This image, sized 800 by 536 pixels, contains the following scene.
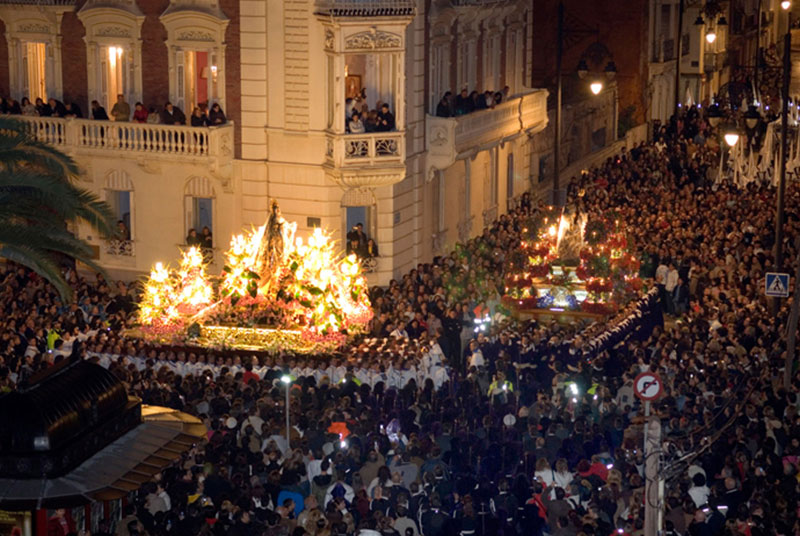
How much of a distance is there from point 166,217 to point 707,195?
14.6m

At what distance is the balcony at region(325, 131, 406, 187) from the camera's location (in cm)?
3688

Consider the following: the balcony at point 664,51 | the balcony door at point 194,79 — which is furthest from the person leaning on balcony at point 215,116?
the balcony at point 664,51

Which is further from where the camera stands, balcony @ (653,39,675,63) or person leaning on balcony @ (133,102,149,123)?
balcony @ (653,39,675,63)

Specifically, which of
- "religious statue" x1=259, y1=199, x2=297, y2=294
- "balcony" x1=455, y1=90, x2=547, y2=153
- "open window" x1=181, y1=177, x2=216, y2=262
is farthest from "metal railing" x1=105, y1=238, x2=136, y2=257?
"balcony" x1=455, y1=90, x2=547, y2=153

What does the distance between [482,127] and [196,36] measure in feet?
27.1

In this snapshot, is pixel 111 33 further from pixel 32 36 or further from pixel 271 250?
pixel 271 250

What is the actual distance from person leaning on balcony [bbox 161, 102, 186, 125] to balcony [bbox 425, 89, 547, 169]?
235 inches

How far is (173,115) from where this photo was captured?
38000 mm

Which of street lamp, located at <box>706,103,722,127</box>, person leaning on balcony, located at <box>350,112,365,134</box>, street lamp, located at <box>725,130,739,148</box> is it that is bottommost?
person leaning on balcony, located at <box>350,112,365,134</box>

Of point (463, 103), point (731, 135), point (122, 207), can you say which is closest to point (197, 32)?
point (122, 207)

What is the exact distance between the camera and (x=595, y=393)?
27.3 m

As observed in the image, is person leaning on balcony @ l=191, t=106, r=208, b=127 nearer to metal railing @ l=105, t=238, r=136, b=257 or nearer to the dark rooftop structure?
metal railing @ l=105, t=238, r=136, b=257

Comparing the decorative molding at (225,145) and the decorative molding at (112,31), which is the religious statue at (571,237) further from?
the decorative molding at (112,31)

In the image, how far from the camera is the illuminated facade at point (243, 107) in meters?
37.2
